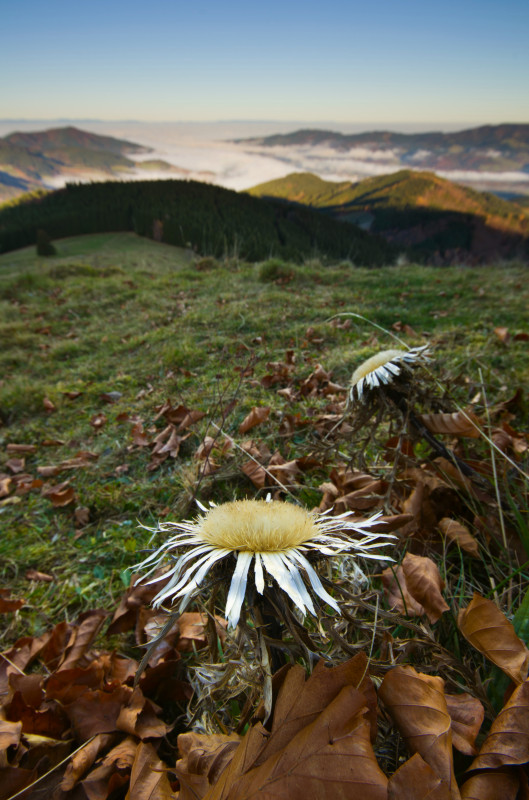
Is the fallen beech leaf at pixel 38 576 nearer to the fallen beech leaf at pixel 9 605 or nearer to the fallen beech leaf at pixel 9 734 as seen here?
the fallen beech leaf at pixel 9 605

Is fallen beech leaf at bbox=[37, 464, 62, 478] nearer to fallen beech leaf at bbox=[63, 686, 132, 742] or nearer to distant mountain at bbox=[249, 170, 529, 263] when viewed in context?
fallen beech leaf at bbox=[63, 686, 132, 742]

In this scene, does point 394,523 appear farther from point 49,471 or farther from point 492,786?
point 49,471

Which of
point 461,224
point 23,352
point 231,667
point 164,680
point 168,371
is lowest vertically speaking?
point 461,224

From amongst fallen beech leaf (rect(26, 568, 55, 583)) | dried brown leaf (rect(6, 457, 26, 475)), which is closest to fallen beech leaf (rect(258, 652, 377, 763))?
fallen beech leaf (rect(26, 568, 55, 583))

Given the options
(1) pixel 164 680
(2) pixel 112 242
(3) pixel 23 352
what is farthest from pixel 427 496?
(2) pixel 112 242

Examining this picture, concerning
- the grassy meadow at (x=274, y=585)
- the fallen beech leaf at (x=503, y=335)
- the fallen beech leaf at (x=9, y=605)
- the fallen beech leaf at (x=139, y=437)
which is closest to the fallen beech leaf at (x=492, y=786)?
the grassy meadow at (x=274, y=585)

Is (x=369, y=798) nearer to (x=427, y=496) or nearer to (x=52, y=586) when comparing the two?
(x=427, y=496)
